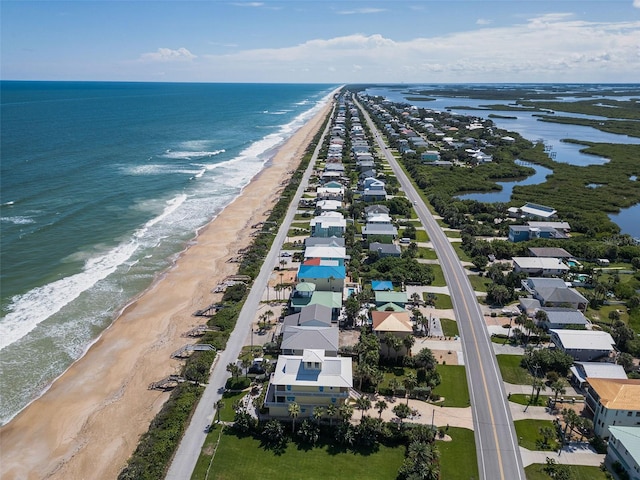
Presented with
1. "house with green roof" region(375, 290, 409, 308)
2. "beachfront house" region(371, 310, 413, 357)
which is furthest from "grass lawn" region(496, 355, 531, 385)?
"house with green roof" region(375, 290, 409, 308)

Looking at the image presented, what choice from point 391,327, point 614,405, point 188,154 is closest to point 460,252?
point 391,327

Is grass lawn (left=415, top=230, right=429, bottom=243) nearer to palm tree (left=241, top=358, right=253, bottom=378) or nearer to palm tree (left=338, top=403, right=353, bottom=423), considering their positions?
palm tree (left=241, top=358, right=253, bottom=378)

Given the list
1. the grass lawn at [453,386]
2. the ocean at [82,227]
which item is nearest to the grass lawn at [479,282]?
the grass lawn at [453,386]

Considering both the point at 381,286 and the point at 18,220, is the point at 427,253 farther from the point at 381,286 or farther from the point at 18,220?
the point at 18,220

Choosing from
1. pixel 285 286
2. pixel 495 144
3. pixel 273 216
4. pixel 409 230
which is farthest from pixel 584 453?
pixel 495 144

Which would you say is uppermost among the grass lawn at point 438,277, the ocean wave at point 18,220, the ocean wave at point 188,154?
the ocean wave at point 188,154

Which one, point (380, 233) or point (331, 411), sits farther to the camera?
point (380, 233)

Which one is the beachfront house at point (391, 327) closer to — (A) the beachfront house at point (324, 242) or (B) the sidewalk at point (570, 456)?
(B) the sidewalk at point (570, 456)
